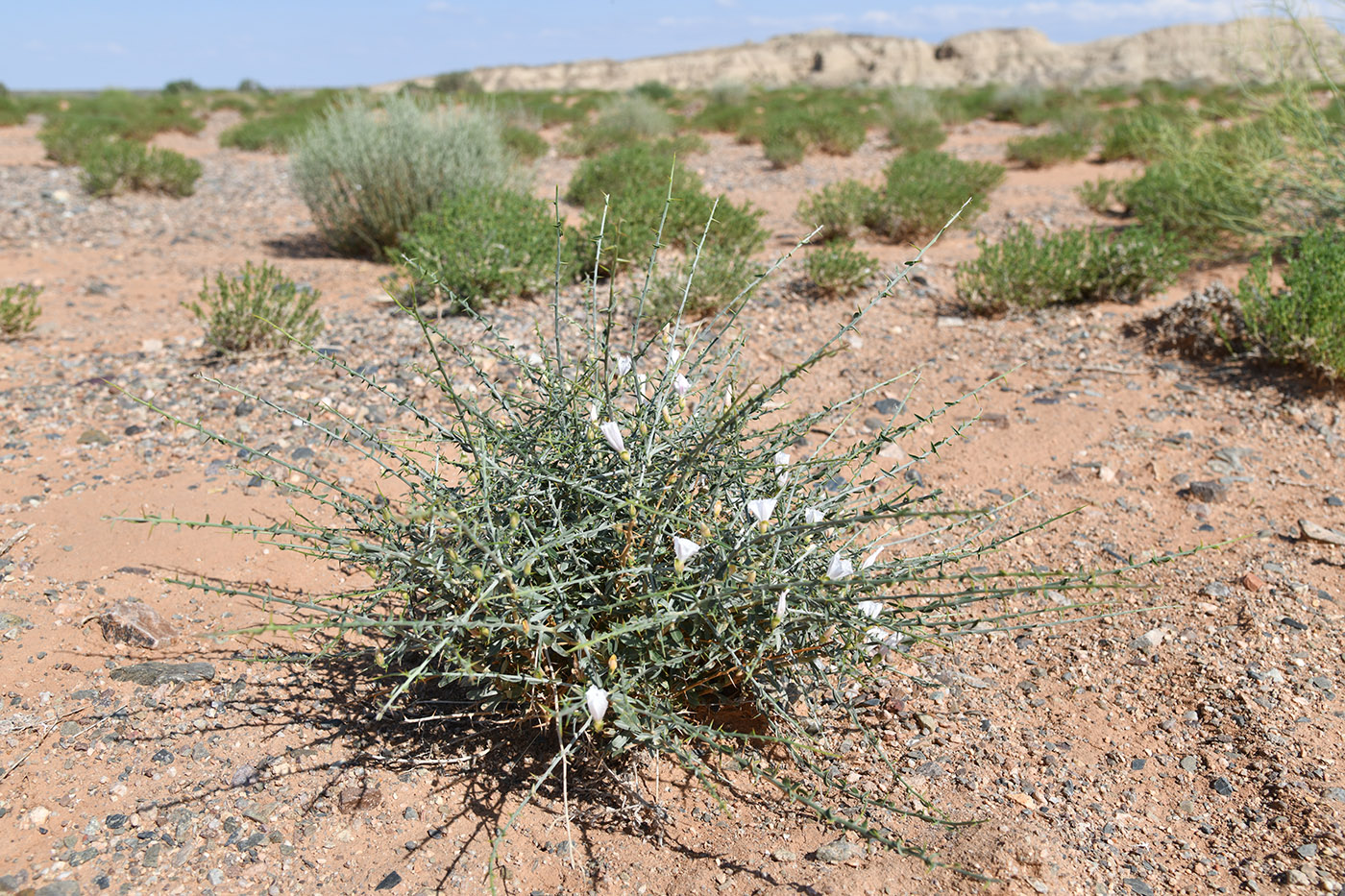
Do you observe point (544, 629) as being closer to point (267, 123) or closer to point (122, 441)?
point (122, 441)

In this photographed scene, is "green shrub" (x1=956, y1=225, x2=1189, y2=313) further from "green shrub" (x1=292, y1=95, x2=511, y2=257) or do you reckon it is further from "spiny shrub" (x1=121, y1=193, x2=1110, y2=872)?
"green shrub" (x1=292, y1=95, x2=511, y2=257)

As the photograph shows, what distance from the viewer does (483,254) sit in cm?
568

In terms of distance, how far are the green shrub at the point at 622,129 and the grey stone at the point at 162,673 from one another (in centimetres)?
1222

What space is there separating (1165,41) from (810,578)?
2092 inches

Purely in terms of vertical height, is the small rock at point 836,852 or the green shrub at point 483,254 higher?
the green shrub at point 483,254

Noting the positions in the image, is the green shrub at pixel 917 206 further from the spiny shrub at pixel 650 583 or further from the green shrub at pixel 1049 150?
the spiny shrub at pixel 650 583

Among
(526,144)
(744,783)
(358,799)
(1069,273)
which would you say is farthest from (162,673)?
(526,144)

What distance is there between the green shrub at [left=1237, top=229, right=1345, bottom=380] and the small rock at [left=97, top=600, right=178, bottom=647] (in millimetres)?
5045

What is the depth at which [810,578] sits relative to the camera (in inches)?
82.7

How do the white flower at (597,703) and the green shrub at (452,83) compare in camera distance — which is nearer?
the white flower at (597,703)

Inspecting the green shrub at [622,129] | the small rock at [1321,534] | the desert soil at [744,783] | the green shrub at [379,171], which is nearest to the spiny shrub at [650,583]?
the desert soil at [744,783]

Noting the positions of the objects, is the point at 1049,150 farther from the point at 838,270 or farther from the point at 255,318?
the point at 255,318

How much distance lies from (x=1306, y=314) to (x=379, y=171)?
642 centimetres

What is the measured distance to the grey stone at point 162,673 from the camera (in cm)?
260
